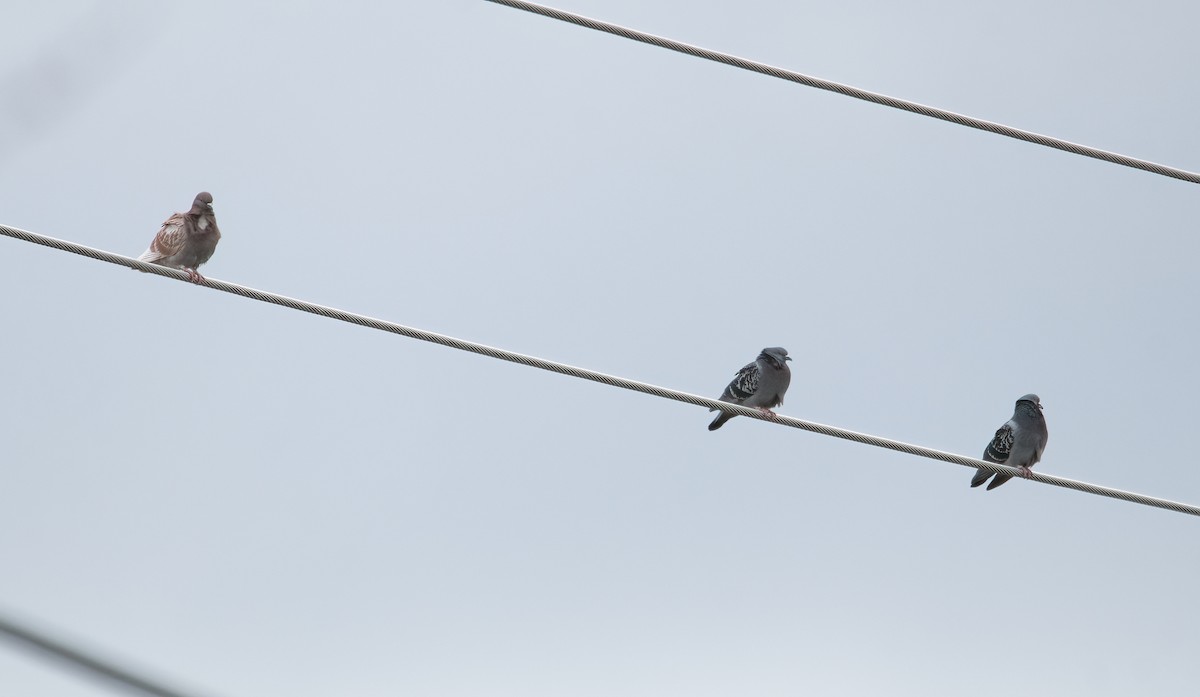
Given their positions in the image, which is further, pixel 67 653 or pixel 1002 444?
pixel 1002 444

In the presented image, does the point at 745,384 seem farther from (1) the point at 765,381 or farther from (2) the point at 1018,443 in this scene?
(2) the point at 1018,443

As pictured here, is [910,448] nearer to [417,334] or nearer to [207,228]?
[417,334]

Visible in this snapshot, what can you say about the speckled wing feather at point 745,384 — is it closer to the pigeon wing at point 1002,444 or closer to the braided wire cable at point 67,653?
the pigeon wing at point 1002,444

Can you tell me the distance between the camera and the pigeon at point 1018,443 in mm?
11211

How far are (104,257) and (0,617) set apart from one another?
17.9 feet

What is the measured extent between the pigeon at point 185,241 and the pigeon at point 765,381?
4.28m

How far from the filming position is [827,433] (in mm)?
6770

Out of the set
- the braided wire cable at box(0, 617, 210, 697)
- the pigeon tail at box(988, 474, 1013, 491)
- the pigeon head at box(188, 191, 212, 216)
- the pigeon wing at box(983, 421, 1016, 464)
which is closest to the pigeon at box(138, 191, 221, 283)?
the pigeon head at box(188, 191, 212, 216)

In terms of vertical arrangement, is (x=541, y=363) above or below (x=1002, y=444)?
below

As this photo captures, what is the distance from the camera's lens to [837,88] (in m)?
6.39

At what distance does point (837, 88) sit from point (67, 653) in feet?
18.6

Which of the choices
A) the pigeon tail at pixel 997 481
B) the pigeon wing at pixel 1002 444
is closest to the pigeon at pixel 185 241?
the pigeon tail at pixel 997 481

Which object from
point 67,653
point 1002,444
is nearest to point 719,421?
point 1002,444

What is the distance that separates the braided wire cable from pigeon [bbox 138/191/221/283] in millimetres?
8318
